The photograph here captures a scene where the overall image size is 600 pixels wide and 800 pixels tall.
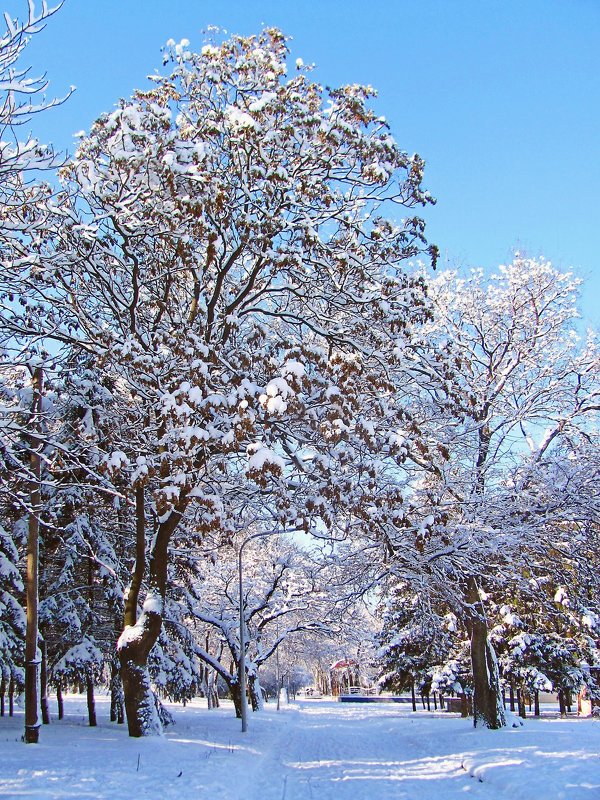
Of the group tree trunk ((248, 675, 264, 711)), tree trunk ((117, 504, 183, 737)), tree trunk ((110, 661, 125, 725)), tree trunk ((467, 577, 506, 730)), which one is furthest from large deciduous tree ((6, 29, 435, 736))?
tree trunk ((248, 675, 264, 711))

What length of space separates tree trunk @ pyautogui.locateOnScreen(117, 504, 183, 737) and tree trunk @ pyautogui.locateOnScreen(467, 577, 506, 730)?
911 centimetres

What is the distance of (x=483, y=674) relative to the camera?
18625 millimetres

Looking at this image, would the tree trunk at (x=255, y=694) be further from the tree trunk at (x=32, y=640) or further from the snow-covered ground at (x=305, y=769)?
the tree trunk at (x=32, y=640)

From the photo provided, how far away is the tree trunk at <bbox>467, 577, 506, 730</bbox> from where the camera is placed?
18.7 m

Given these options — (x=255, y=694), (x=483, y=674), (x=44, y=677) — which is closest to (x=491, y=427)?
(x=483, y=674)

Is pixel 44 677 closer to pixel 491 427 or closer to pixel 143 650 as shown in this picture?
pixel 143 650

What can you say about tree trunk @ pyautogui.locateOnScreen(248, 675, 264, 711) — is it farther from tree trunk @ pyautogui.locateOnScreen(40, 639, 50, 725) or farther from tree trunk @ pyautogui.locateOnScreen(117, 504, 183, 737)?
tree trunk @ pyautogui.locateOnScreen(117, 504, 183, 737)

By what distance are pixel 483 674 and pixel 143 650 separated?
1023 cm

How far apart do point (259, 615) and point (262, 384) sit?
22982 millimetres

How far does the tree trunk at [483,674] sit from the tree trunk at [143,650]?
911 centimetres

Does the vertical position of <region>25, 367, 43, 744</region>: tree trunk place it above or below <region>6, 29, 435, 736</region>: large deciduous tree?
below

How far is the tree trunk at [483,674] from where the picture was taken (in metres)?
18.7

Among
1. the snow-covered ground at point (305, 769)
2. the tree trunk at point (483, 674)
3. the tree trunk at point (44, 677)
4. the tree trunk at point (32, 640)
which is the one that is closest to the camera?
the snow-covered ground at point (305, 769)

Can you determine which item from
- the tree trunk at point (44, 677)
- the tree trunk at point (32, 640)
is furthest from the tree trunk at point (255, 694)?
the tree trunk at point (32, 640)
